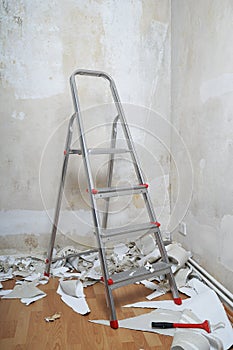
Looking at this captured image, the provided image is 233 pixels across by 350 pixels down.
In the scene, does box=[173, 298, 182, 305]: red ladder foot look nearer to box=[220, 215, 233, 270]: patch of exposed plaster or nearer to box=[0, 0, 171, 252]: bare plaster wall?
box=[220, 215, 233, 270]: patch of exposed plaster

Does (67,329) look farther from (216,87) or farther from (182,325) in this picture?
(216,87)

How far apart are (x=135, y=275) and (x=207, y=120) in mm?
1079

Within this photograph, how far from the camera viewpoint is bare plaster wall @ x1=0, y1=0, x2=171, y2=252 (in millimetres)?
2525

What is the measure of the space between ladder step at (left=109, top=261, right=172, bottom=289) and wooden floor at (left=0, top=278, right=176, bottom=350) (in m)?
0.19

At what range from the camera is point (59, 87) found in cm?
259

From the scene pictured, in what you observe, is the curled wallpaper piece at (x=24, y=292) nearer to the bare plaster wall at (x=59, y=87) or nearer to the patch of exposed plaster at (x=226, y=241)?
the bare plaster wall at (x=59, y=87)

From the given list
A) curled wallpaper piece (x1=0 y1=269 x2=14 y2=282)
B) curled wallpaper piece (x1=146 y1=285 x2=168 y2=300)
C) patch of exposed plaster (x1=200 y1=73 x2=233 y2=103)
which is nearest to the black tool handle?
curled wallpaper piece (x1=146 y1=285 x2=168 y2=300)

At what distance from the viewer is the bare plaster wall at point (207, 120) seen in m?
1.88

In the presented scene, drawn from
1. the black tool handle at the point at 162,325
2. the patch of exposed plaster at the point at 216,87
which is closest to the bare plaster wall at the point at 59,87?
the patch of exposed plaster at the point at 216,87

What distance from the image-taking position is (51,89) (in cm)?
258

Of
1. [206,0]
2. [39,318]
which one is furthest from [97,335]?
[206,0]

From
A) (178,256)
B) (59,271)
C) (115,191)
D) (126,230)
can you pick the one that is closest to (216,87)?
(115,191)

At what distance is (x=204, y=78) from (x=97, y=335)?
1.67 m

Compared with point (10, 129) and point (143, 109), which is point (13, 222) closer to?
point (10, 129)
